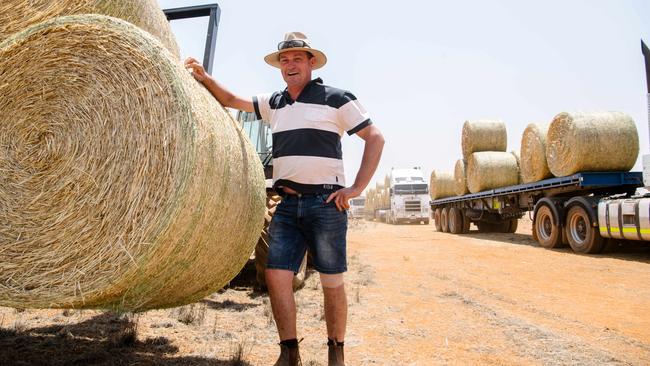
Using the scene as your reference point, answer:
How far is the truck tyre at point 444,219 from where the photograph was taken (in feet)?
70.1

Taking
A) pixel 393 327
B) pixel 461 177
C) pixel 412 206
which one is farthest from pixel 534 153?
pixel 412 206

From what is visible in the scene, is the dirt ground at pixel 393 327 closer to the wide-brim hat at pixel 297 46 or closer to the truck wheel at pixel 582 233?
the wide-brim hat at pixel 297 46

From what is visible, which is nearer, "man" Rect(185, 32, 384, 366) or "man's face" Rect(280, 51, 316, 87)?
"man" Rect(185, 32, 384, 366)

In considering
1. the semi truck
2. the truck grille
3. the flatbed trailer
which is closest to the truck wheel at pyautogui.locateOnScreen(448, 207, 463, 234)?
the flatbed trailer

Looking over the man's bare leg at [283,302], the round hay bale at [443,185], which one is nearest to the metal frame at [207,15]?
the man's bare leg at [283,302]

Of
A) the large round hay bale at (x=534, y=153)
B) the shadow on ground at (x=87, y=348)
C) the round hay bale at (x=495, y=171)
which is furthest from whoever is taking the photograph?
the round hay bale at (x=495, y=171)

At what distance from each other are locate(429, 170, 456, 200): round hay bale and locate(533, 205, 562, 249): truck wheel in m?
10.7

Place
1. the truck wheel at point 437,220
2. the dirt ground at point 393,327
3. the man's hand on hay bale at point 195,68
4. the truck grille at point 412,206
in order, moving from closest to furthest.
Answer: the man's hand on hay bale at point 195,68 < the dirt ground at point 393,327 < the truck wheel at point 437,220 < the truck grille at point 412,206

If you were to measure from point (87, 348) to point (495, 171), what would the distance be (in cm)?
1463

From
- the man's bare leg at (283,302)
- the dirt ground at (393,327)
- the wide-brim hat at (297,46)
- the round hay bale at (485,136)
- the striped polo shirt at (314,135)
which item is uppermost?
the round hay bale at (485,136)

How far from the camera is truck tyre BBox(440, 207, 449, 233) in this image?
21.4 m

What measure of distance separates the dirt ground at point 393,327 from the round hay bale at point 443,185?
1602 centimetres

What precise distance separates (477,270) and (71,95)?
734 centimetres

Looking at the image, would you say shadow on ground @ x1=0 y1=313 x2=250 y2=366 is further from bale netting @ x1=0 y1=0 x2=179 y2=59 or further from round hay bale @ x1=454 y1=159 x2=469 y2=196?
round hay bale @ x1=454 y1=159 x2=469 y2=196
